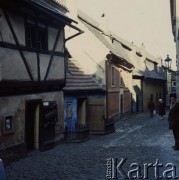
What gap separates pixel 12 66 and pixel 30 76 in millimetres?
1254

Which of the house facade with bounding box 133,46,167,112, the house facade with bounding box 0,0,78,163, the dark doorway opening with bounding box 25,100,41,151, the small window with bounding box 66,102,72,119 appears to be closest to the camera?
the house facade with bounding box 0,0,78,163

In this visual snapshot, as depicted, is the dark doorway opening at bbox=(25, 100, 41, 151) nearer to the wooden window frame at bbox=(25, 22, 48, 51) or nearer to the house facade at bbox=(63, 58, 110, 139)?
the wooden window frame at bbox=(25, 22, 48, 51)

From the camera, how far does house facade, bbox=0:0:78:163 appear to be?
38.9ft

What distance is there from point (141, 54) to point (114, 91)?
14.1 m

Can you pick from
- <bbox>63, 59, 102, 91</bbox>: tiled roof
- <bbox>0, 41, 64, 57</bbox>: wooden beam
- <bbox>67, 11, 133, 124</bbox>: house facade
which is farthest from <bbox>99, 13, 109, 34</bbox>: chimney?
<bbox>0, 41, 64, 57</bbox>: wooden beam

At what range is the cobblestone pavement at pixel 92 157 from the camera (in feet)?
33.5

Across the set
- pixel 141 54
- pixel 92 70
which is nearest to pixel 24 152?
pixel 92 70

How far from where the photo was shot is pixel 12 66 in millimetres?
12023

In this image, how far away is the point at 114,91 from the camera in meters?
25.8

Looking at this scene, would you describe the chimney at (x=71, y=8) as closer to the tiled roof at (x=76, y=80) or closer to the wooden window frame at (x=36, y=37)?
the tiled roof at (x=76, y=80)

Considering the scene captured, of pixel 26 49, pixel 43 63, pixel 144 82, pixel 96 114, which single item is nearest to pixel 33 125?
pixel 43 63

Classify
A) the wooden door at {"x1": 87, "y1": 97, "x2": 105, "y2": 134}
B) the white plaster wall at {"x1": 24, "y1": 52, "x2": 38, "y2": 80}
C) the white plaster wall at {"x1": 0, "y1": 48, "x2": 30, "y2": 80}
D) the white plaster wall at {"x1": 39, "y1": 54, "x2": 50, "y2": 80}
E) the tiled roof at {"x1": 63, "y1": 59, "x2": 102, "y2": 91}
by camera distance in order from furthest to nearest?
1. the wooden door at {"x1": 87, "y1": 97, "x2": 105, "y2": 134}
2. the tiled roof at {"x1": 63, "y1": 59, "x2": 102, "y2": 91}
3. the white plaster wall at {"x1": 39, "y1": 54, "x2": 50, "y2": 80}
4. the white plaster wall at {"x1": 24, "y1": 52, "x2": 38, "y2": 80}
5. the white plaster wall at {"x1": 0, "y1": 48, "x2": 30, "y2": 80}

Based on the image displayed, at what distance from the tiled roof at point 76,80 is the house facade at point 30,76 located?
1.88 meters

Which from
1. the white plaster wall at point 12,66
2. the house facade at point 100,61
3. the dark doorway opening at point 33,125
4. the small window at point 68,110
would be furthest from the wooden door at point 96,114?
the white plaster wall at point 12,66
